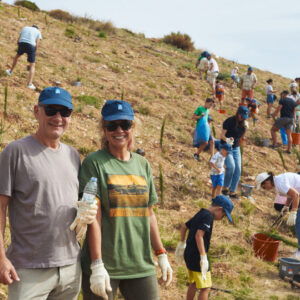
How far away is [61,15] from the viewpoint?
22.7 meters

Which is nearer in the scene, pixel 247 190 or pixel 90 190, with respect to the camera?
pixel 90 190

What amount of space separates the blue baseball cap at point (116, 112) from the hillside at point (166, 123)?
6.82ft

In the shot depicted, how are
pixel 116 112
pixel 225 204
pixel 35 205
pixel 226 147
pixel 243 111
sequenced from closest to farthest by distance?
1. pixel 35 205
2. pixel 116 112
3. pixel 225 204
4. pixel 226 147
5. pixel 243 111

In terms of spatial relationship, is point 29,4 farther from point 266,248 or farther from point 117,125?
point 117,125

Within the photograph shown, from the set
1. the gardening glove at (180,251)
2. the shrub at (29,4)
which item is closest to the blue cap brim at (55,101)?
the gardening glove at (180,251)

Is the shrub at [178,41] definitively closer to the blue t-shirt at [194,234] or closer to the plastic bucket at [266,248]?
the plastic bucket at [266,248]

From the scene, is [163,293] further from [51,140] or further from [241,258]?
[51,140]

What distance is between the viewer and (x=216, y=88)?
1465cm

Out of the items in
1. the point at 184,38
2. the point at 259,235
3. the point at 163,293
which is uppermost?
the point at 184,38

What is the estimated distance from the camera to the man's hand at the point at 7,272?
1.93 meters

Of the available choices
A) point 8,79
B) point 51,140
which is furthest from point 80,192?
point 8,79

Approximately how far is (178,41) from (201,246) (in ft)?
81.6

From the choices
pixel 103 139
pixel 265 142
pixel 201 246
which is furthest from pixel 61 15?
pixel 103 139

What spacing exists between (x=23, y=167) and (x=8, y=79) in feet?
25.9
